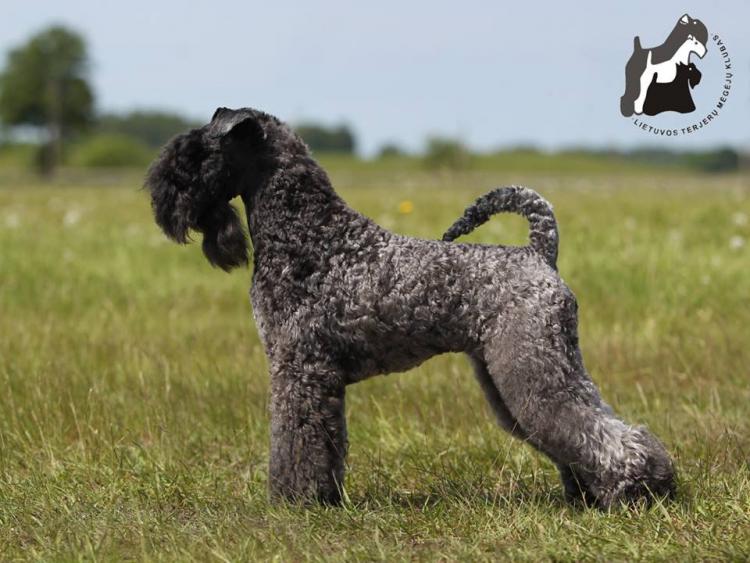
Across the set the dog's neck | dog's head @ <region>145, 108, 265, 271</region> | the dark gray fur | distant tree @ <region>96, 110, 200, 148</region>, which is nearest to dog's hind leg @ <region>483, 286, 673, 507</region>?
the dark gray fur

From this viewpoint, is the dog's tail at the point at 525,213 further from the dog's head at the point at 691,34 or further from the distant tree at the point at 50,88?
the distant tree at the point at 50,88

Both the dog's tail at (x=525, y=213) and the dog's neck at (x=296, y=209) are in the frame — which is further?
the dog's neck at (x=296, y=209)

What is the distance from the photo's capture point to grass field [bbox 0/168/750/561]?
462cm

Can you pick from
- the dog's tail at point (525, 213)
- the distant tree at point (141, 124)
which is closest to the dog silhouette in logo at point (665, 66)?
the dog's tail at point (525, 213)

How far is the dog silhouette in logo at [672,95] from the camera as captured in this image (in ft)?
23.5

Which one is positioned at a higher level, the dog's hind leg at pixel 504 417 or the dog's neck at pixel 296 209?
the dog's neck at pixel 296 209

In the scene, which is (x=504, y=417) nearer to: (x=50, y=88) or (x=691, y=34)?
(x=691, y=34)

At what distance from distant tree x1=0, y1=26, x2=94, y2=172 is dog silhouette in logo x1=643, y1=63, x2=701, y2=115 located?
86.0 meters

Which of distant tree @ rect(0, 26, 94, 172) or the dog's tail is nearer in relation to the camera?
the dog's tail

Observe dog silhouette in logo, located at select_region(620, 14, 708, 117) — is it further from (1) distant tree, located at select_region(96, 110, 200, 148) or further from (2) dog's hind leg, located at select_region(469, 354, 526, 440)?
(1) distant tree, located at select_region(96, 110, 200, 148)

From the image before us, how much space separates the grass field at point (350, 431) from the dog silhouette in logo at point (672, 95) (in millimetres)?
2046

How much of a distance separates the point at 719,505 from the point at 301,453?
6.85 feet

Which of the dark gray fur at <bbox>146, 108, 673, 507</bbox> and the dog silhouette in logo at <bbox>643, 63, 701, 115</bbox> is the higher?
the dog silhouette in logo at <bbox>643, 63, 701, 115</bbox>

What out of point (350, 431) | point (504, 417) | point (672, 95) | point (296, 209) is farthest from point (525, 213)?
point (672, 95)
